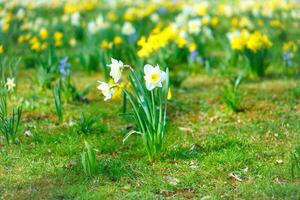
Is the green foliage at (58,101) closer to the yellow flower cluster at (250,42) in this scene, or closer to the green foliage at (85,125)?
the green foliage at (85,125)

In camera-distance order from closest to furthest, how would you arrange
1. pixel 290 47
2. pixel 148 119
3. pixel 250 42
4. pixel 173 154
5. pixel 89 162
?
1. pixel 89 162
2. pixel 148 119
3. pixel 173 154
4. pixel 250 42
5. pixel 290 47

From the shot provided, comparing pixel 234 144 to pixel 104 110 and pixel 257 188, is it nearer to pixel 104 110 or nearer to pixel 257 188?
pixel 257 188

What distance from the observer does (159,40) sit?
18.8ft

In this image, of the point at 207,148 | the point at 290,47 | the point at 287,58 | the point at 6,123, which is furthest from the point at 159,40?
the point at 6,123

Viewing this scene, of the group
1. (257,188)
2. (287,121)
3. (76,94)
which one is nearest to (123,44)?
(76,94)

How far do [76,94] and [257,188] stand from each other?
249cm

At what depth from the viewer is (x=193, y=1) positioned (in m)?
10.3

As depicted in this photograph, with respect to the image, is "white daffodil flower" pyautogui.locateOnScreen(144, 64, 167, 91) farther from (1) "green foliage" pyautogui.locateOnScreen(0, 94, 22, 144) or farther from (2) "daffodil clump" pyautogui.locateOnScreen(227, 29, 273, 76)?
(2) "daffodil clump" pyautogui.locateOnScreen(227, 29, 273, 76)

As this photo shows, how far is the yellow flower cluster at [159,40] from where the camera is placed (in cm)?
539

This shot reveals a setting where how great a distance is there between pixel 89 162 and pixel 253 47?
114 inches

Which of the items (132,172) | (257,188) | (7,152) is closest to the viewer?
(257,188)

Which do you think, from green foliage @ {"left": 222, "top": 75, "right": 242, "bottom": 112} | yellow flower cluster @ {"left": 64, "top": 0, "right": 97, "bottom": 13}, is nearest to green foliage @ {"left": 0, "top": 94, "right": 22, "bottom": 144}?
green foliage @ {"left": 222, "top": 75, "right": 242, "bottom": 112}

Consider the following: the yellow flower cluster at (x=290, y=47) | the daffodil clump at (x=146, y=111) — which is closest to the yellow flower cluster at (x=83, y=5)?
the yellow flower cluster at (x=290, y=47)

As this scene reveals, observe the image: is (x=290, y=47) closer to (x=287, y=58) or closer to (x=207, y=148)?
(x=287, y=58)
